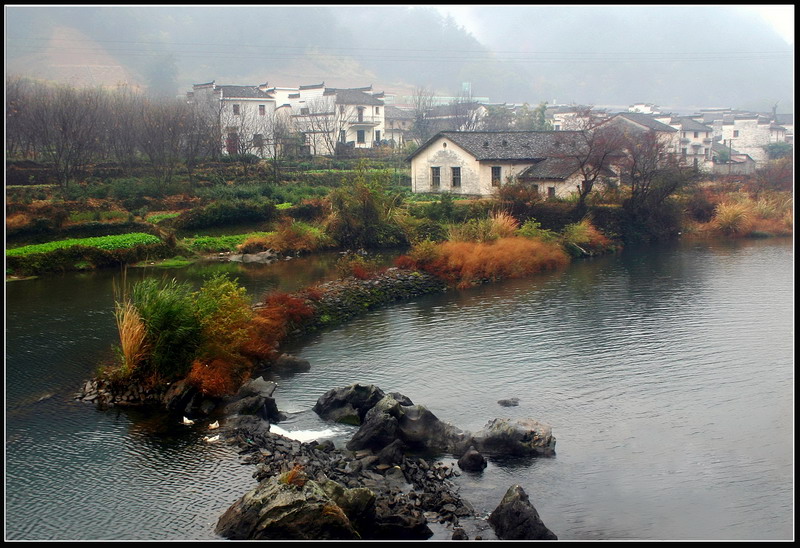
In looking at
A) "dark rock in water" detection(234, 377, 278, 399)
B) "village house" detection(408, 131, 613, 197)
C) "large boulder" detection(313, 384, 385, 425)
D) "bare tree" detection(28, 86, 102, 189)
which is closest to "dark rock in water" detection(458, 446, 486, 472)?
"large boulder" detection(313, 384, 385, 425)

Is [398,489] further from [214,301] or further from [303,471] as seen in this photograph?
[214,301]

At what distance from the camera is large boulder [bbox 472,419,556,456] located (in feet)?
49.9

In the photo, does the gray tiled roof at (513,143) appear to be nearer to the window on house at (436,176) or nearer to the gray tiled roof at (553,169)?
the gray tiled roof at (553,169)

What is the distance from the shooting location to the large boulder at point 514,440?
15219 millimetres

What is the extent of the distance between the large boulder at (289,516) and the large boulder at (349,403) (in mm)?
4656

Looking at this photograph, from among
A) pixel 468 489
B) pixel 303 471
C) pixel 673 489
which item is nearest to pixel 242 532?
pixel 303 471

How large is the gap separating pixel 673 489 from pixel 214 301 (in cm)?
1125

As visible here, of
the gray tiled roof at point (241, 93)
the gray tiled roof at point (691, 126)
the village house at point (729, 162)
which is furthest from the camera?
the gray tiled roof at point (691, 126)

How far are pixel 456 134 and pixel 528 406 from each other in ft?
119

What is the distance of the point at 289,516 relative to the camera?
11781mm

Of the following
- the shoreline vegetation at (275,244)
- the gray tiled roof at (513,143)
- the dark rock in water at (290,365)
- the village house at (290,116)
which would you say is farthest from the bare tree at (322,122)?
the dark rock in water at (290,365)

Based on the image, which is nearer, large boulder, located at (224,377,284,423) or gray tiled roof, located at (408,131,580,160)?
large boulder, located at (224,377,284,423)

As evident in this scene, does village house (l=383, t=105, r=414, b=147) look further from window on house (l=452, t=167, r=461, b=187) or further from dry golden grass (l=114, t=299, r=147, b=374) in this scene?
dry golden grass (l=114, t=299, r=147, b=374)

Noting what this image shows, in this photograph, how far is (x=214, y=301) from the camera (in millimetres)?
19594
